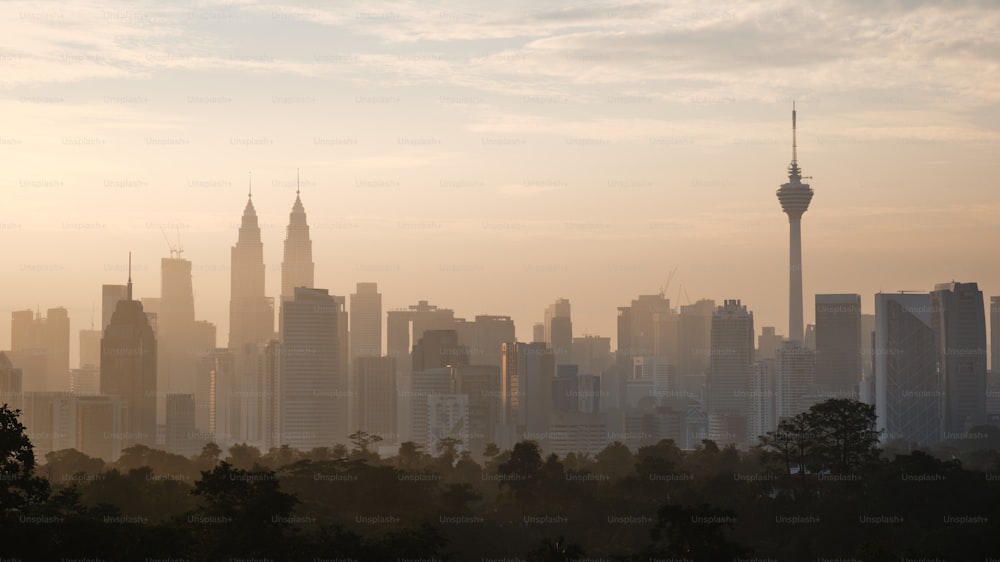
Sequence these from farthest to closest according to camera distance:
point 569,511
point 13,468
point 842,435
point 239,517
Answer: point 842,435 < point 569,511 < point 239,517 < point 13,468

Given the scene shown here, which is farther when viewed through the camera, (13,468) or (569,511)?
(569,511)

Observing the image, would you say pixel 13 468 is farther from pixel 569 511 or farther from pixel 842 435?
pixel 842 435

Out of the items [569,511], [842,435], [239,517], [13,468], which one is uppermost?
[13,468]

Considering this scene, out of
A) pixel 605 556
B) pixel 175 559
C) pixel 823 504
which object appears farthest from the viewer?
pixel 823 504

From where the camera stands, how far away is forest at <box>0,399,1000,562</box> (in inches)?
2346

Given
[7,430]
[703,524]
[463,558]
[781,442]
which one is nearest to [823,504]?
[781,442]

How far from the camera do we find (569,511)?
307 feet

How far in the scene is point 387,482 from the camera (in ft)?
311

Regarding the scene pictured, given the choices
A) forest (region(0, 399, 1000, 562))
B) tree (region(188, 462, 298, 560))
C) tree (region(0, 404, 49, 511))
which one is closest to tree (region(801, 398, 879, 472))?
forest (region(0, 399, 1000, 562))

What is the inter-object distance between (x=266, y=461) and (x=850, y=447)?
178 ft

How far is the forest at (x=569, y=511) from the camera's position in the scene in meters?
59.6

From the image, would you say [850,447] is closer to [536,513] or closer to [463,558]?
[536,513]

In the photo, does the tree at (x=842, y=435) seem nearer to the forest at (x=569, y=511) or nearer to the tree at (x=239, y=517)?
the forest at (x=569, y=511)

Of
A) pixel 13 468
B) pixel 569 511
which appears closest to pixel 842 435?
pixel 569 511
